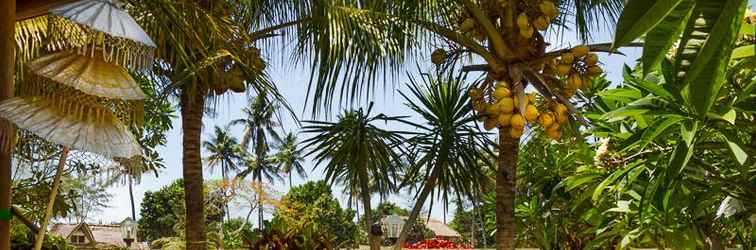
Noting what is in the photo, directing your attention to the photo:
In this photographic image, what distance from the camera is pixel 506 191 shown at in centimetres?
456

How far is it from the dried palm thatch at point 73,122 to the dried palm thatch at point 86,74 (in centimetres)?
7

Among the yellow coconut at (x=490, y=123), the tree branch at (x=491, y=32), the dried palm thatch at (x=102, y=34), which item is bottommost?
the yellow coconut at (x=490, y=123)

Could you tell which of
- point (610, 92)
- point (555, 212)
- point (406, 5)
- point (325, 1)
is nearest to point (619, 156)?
point (610, 92)

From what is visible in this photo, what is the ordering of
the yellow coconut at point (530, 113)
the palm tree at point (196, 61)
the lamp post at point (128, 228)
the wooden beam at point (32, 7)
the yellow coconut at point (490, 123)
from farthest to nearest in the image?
the lamp post at point (128, 228)
the yellow coconut at point (490, 123)
the yellow coconut at point (530, 113)
the palm tree at point (196, 61)
the wooden beam at point (32, 7)

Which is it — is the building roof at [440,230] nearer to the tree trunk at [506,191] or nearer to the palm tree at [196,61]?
the palm tree at [196,61]

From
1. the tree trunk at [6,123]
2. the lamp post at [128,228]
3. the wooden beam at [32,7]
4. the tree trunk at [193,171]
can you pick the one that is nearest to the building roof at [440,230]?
the lamp post at [128,228]

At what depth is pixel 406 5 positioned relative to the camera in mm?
3969

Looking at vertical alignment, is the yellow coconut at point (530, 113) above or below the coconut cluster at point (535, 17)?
below

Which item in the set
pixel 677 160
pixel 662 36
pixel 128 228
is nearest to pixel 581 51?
pixel 677 160

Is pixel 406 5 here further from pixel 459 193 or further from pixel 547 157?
pixel 547 157

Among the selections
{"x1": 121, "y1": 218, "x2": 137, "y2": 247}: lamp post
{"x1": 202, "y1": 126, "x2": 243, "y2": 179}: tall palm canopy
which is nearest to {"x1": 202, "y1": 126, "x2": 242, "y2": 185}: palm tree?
{"x1": 202, "y1": 126, "x2": 243, "y2": 179}: tall palm canopy

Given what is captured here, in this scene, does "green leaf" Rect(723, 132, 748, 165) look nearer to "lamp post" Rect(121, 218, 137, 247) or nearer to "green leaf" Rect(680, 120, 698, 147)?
"green leaf" Rect(680, 120, 698, 147)

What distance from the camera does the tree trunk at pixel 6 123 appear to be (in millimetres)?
2520

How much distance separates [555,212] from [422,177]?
2060 millimetres
